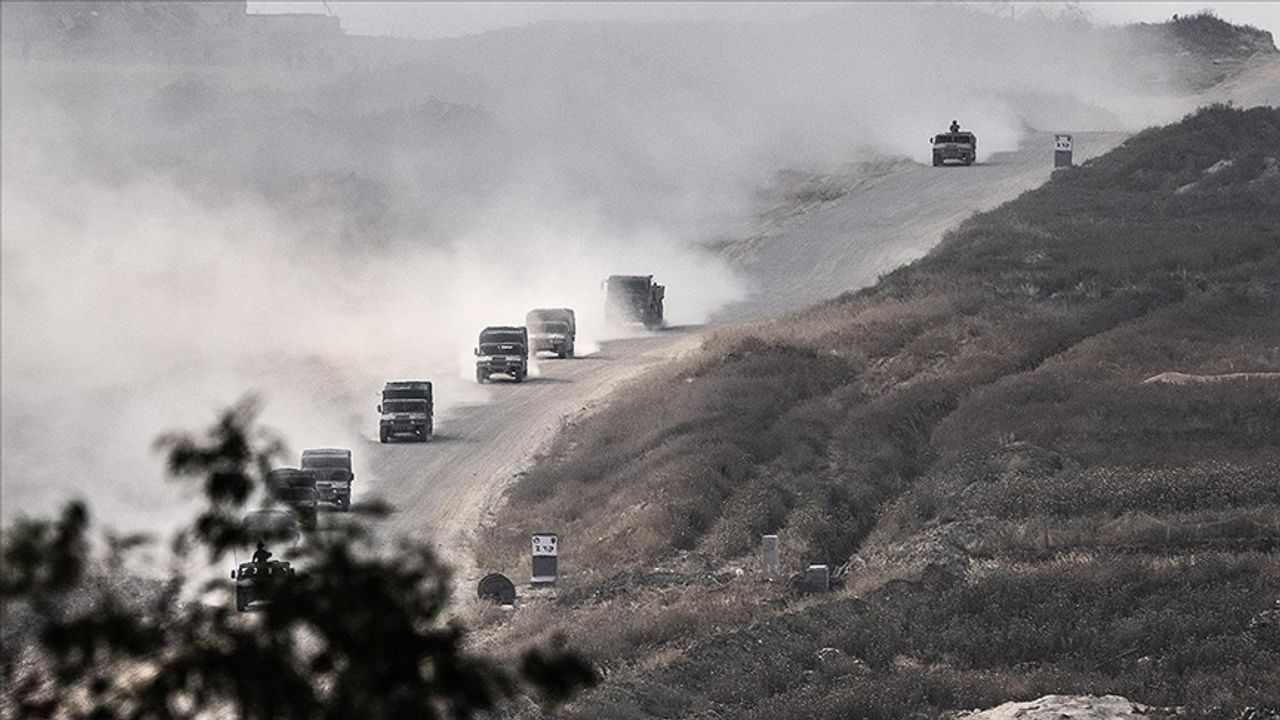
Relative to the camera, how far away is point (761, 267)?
3903 inches

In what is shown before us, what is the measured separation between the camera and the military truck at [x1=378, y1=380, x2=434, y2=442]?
63.9 m

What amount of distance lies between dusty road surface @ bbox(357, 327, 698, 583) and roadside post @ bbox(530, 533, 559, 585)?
327cm

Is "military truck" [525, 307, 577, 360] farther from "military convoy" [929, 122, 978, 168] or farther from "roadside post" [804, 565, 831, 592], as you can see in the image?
"military convoy" [929, 122, 978, 168]

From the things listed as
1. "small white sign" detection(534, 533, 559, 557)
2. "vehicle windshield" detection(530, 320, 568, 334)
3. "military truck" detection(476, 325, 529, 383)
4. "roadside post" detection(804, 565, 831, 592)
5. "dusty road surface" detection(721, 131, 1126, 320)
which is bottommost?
"roadside post" detection(804, 565, 831, 592)

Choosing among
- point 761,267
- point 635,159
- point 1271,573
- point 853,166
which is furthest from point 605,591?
point 635,159

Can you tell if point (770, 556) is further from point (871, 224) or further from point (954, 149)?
point (954, 149)

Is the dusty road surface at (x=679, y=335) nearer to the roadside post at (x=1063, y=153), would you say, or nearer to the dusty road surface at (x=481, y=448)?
the dusty road surface at (x=481, y=448)

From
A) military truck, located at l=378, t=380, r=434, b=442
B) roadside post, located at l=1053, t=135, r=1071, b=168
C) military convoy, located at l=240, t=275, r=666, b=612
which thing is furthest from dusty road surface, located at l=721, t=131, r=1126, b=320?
military truck, located at l=378, t=380, r=434, b=442

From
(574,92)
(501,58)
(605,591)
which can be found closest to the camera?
(605,591)

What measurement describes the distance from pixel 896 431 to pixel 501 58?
128m

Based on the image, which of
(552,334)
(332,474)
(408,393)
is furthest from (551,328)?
(332,474)

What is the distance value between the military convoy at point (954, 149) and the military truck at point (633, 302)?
101 ft

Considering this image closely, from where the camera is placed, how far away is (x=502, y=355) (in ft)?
240

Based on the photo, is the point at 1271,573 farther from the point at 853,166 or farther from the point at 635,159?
the point at 635,159
